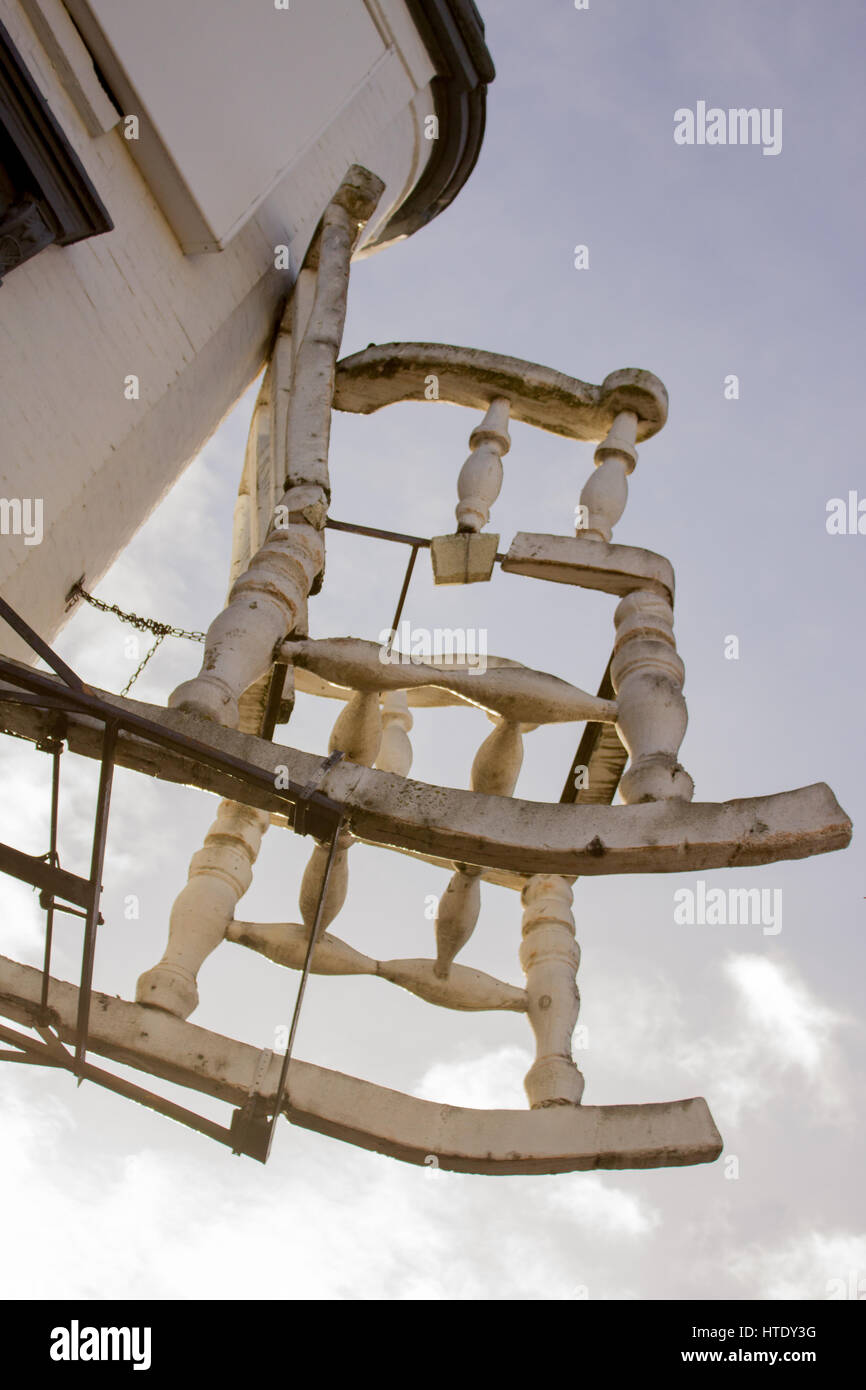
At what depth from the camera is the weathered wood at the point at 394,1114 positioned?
4.13 meters

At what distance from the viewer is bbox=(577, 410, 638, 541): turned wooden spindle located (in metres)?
5.27

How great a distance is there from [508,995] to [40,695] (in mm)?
2277

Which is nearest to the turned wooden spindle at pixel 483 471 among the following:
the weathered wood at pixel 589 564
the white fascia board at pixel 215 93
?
the weathered wood at pixel 589 564

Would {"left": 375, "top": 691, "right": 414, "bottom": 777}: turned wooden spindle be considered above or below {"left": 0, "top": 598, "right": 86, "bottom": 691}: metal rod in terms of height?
above

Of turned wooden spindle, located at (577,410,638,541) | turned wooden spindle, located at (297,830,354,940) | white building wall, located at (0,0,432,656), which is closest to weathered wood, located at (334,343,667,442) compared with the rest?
turned wooden spindle, located at (577,410,638,541)

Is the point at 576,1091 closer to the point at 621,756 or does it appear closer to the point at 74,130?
the point at 621,756

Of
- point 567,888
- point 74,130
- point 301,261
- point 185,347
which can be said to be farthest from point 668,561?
point 301,261

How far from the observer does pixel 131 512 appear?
6027mm

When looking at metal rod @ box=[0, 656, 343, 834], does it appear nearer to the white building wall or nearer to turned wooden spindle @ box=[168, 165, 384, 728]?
turned wooden spindle @ box=[168, 165, 384, 728]

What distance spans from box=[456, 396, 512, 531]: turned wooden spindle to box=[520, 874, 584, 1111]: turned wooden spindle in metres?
1.54

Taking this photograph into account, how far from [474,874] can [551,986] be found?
1.82 feet

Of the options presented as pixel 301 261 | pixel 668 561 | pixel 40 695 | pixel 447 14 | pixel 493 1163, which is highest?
pixel 447 14

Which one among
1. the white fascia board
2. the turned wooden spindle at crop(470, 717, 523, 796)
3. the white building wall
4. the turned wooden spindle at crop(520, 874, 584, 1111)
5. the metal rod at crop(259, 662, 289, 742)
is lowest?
the turned wooden spindle at crop(520, 874, 584, 1111)

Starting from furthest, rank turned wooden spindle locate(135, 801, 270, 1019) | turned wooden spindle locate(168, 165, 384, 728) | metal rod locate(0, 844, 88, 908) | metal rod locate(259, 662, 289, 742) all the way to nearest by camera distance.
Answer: metal rod locate(259, 662, 289, 742)
turned wooden spindle locate(135, 801, 270, 1019)
turned wooden spindle locate(168, 165, 384, 728)
metal rod locate(0, 844, 88, 908)
